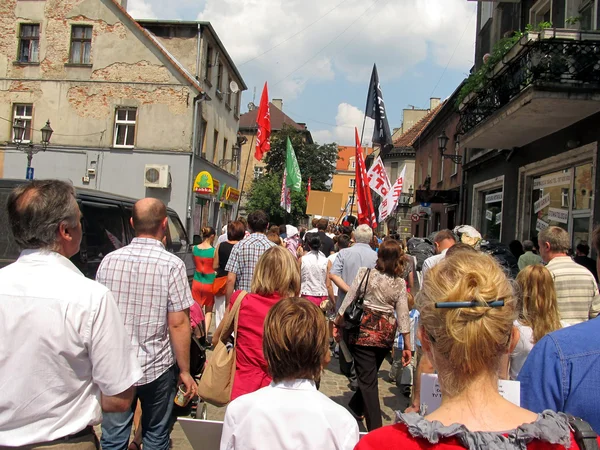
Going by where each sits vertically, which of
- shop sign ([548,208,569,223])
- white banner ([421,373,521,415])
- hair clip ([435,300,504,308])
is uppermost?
shop sign ([548,208,569,223])

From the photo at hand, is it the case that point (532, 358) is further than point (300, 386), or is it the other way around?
point (300, 386)

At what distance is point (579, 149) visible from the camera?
9.30m

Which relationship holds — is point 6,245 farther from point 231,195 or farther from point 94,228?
point 231,195

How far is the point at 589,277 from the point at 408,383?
2.58m

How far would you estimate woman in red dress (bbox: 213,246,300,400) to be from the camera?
3.40 meters

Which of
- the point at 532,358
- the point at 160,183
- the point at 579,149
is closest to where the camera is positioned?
the point at 532,358

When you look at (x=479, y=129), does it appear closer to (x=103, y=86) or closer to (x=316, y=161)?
(x=103, y=86)

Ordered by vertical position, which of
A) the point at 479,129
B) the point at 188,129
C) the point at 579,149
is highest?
the point at 188,129

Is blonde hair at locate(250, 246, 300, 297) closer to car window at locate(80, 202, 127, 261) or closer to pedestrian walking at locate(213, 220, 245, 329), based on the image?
car window at locate(80, 202, 127, 261)

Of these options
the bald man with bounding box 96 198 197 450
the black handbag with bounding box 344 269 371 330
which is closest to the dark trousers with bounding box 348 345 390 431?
the black handbag with bounding box 344 269 371 330

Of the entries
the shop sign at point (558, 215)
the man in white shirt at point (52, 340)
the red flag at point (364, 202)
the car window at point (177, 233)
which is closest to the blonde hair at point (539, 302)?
the man in white shirt at point (52, 340)

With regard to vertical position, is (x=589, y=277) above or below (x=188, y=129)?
below

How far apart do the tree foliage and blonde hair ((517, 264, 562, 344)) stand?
105 ft

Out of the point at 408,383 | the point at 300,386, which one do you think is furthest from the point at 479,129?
the point at 300,386
